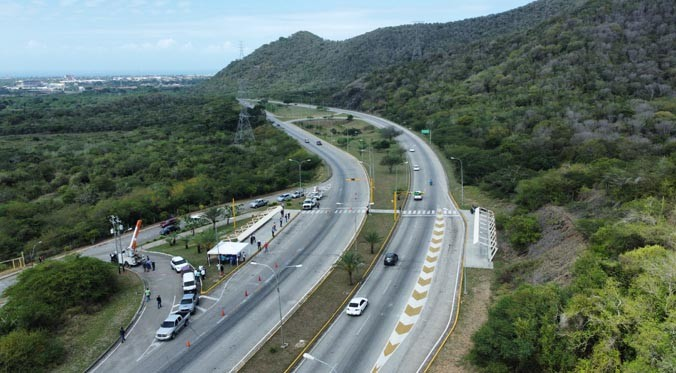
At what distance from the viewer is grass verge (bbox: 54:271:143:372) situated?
106 feet

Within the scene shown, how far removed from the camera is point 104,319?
1494 inches

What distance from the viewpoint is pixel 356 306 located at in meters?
36.4

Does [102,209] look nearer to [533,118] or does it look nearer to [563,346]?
[563,346]

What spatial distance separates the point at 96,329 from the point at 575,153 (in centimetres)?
6690

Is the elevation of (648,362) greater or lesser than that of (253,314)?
greater

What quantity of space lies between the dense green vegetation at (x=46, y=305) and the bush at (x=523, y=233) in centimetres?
3899

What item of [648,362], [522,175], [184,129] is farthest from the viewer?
[184,129]

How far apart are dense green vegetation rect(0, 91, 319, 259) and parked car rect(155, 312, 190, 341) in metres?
30.8

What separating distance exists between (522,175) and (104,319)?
5521cm

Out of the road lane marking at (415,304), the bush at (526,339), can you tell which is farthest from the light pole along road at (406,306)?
the bush at (526,339)

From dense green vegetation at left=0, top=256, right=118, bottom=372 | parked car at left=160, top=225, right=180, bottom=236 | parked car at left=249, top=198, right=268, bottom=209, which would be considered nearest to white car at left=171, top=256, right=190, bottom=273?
dense green vegetation at left=0, top=256, right=118, bottom=372

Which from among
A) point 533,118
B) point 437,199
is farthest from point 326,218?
point 533,118

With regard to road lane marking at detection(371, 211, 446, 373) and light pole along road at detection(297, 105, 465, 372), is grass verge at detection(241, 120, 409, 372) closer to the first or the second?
light pole along road at detection(297, 105, 465, 372)

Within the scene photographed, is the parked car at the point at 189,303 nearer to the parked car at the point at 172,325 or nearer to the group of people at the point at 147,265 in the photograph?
the parked car at the point at 172,325
